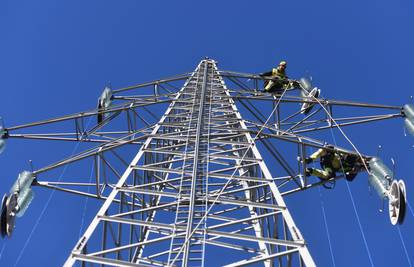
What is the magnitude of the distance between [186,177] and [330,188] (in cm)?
367

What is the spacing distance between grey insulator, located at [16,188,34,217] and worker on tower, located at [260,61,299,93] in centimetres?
912

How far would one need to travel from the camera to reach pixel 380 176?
11.7 metres

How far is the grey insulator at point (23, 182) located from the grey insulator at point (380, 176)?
658 centimetres

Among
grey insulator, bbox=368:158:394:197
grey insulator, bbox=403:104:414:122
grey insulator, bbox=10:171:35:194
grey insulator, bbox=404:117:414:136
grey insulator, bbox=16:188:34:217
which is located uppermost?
grey insulator, bbox=403:104:414:122

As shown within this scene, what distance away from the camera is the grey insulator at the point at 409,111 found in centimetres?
1535

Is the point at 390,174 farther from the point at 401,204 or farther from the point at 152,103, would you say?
the point at 152,103

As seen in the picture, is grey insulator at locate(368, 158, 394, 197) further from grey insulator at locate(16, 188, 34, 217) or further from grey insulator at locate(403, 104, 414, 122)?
grey insulator at locate(16, 188, 34, 217)

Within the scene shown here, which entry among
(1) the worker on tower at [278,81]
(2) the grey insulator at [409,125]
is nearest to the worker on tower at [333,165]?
(2) the grey insulator at [409,125]

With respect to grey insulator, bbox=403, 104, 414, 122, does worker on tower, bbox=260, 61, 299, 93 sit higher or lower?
higher

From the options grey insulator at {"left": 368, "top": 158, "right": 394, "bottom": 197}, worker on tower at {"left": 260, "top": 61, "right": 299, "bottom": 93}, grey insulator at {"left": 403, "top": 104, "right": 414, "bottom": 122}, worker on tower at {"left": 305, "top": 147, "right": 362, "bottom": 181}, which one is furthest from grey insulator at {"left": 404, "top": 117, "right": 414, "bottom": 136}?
worker on tower at {"left": 260, "top": 61, "right": 299, "bottom": 93}

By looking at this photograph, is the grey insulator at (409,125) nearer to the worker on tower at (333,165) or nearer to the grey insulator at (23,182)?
the worker on tower at (333,165)

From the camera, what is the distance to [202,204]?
10.0 meters

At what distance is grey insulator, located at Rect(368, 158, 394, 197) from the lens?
11.4 meters

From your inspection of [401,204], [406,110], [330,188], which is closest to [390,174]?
[401,204]
